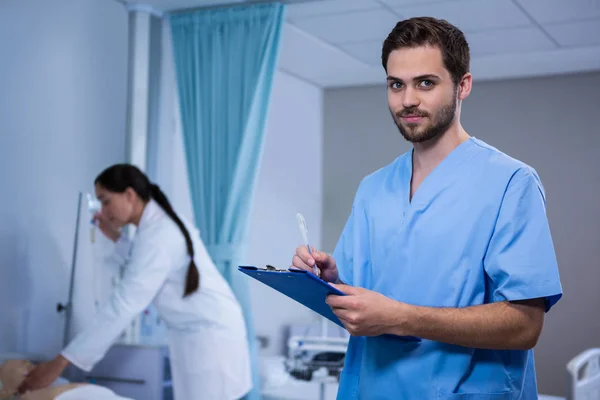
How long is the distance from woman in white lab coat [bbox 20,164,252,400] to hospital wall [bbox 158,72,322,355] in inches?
74.6

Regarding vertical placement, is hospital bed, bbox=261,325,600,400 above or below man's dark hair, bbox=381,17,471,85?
below

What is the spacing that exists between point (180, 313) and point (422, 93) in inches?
61.8

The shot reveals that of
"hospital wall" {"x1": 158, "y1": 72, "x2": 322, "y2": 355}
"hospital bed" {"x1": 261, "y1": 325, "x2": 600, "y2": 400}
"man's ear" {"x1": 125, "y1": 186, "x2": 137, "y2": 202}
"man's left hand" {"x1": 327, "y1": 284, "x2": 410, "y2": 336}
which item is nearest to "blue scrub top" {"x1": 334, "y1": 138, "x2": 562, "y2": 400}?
"man's left hand" {"x1": 327, "y1": 284, "x2": 410, "y2": 336}

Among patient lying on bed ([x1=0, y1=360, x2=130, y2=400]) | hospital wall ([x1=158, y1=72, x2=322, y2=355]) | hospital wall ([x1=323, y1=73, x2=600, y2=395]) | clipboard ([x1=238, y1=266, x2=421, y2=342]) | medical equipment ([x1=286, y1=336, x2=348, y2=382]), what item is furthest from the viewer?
hospital wall ([x1=323, y1=73, x2=600, y2=395])

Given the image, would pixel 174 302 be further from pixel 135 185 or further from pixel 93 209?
pixel 93 209

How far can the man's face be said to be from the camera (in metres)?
1.20

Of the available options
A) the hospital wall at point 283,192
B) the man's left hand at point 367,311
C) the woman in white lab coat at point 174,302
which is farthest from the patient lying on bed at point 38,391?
the hospital wall at point 283,192

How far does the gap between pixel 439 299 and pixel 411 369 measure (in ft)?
0.44

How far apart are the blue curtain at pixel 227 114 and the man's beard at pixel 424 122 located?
2124 millimetres

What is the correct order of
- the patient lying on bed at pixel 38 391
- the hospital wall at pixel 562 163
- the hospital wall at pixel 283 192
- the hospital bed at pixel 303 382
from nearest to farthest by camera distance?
1. the patient lying on bed at pixel 38 391
2. the hospital bed at pixel 303 382
3. the hospital wall at pixel 283 192
4. the hospital wall at pixel 562 163

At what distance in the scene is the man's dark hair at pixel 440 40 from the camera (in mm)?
1207

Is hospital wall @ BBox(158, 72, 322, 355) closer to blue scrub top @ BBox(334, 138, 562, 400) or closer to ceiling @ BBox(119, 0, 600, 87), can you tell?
ceiling @ BBox(119, 0, 600, 87)

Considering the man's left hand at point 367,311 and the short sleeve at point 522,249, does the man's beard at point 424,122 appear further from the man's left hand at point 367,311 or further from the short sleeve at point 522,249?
the man's left hand at point 367,311

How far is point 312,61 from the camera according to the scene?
4582 millimetres
